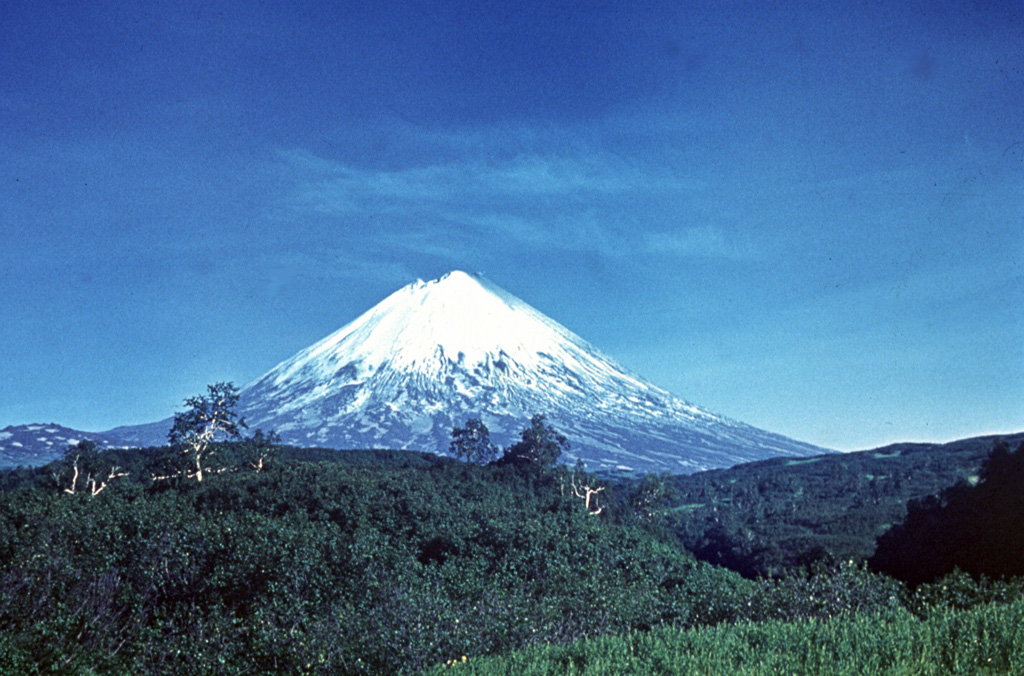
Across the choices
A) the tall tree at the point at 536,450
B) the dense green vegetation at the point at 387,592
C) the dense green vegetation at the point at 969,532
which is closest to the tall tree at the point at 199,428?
the dense green vegetation at the point at 387,592

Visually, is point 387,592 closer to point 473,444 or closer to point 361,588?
point 361,588

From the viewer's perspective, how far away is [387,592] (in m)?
24.5

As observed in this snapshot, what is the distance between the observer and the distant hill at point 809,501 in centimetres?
7588

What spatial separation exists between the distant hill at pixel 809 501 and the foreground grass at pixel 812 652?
37710 mm

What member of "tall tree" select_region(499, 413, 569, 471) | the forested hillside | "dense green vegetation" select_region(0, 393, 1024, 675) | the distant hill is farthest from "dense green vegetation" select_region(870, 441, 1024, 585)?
"tall tree" select_region(499, 413, 569, 471)

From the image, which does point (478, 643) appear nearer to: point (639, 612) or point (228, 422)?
point (639, 612)

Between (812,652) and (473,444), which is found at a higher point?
(473,444)

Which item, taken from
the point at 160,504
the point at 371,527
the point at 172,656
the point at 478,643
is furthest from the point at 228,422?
the point at 478,643

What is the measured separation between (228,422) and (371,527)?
1868 cm

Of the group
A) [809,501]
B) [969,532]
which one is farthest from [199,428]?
[809,501]

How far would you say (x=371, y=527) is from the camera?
3831cm

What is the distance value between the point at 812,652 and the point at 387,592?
656 inches

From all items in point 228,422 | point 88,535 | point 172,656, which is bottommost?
point 172,656

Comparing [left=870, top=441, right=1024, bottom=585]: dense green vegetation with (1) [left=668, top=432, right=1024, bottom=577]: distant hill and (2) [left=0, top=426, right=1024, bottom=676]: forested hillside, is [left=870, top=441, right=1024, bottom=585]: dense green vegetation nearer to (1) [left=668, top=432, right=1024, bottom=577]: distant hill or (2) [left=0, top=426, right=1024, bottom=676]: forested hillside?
(1) [left=668, top=432, right=1024, bottom=577]: distant hill
